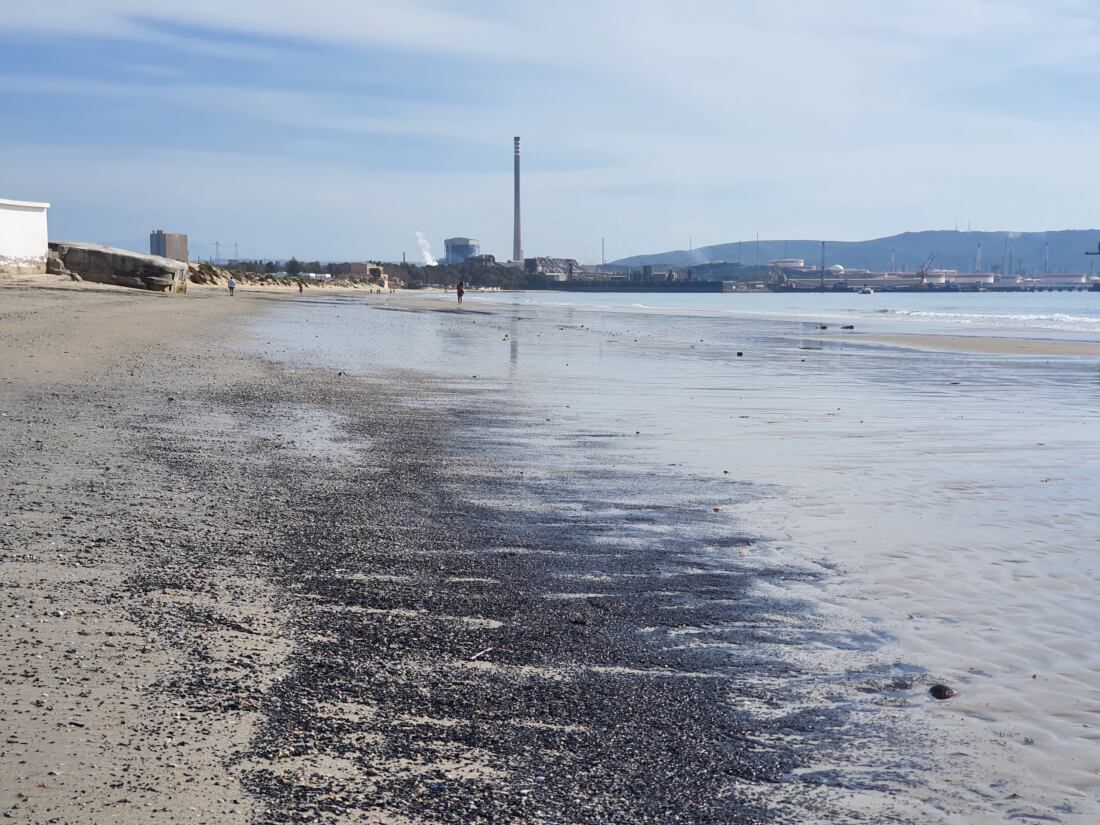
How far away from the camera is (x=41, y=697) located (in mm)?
3518

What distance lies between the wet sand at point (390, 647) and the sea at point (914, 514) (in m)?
0.25

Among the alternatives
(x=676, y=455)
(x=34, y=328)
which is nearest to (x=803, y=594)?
(x=676, y=455)

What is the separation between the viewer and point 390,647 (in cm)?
429

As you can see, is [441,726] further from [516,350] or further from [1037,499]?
[516,350]

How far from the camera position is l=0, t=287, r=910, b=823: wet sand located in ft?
10.2

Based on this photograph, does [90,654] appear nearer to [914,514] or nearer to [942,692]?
[942,692]

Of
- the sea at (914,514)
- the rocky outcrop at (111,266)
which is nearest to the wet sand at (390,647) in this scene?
the sea at (914,514)

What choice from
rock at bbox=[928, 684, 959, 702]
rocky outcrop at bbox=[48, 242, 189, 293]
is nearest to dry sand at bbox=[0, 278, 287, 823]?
rock at bbox=[928, 684, 959, 702]

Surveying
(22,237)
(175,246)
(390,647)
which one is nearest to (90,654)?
(390,647)

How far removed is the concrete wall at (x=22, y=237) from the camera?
38562 mm

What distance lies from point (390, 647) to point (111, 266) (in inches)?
1740

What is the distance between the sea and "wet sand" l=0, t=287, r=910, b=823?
0.81ft

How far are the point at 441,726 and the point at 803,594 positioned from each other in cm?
250

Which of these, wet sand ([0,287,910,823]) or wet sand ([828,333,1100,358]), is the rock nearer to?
wet sand ([0,287,910,823])
